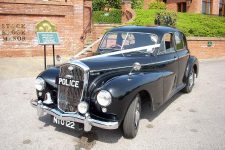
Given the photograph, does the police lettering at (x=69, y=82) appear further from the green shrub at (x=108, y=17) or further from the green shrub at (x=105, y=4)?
the green shrub at (x=105, y=4)

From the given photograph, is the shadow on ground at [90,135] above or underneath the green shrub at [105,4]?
underneath

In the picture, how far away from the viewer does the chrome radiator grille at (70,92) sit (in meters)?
4.67

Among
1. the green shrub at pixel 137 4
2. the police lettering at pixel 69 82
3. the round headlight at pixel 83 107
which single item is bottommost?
the round headlight at pixel 83 107

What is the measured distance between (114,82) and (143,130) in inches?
50.1

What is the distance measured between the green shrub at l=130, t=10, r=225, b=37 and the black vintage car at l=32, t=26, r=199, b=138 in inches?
324

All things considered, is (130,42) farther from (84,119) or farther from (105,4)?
(105,4)

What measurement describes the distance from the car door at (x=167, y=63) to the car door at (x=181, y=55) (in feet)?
0.92

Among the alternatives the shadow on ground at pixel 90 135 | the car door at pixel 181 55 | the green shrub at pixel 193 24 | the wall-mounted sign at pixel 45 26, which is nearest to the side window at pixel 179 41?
the car door at pixel 181 55

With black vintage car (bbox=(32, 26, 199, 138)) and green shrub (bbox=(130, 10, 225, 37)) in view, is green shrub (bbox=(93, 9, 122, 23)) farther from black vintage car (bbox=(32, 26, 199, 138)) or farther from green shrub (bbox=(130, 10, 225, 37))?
black vintage car (bbox=(32, 26, 199, 138))

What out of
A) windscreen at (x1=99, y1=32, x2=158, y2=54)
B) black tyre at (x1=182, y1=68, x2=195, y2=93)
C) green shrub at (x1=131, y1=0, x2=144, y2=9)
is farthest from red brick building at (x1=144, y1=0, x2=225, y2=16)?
windscreen at (x1=99, y1=32, x2=158, y2=54)

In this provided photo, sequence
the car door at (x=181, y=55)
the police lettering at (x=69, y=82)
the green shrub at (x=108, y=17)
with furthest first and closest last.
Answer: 1. the green shrub at (x=108, y=17)
2. the car door at (x=181, y=55)
3. the police lettering at (x=69, y=82)

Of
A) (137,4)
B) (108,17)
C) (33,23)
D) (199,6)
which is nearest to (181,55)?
(33,23)

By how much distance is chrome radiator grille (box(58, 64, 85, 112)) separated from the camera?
4.67 m

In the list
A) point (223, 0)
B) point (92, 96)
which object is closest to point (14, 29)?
point (92, 96)
